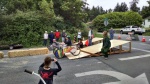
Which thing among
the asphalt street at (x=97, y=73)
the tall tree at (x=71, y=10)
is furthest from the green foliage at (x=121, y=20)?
the asphalt street at (x=97, y=73)

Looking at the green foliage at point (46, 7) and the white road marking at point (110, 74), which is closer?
the white road marking at point (110, 74)

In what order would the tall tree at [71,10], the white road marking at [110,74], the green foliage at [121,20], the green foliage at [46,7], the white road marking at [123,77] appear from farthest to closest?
the green foliage at [121,20] < the tall tree at [71,10] < the green foliage at [46,7] < the white road marking at [110,74] < the white road marking at [123,77]

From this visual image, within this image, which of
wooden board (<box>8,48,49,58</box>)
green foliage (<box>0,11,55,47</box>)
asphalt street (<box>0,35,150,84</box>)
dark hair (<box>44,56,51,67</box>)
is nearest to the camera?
dark hair (<box>44,56,51,67</box>)

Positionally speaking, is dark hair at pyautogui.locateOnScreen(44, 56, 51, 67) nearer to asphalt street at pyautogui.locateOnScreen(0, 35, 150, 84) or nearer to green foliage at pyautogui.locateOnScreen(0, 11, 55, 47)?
asphalt street at pyautogui.locateOnScreen(0, 35, 150, 84)

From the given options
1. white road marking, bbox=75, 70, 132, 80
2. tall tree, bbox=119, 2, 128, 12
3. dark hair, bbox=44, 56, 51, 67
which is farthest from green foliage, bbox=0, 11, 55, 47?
tall tree, bbox=119, 2, 128, 12

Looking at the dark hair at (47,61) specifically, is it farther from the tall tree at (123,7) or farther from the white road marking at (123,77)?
the tall tree at (123,7)

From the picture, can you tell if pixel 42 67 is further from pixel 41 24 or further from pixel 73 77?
pixel 41 24

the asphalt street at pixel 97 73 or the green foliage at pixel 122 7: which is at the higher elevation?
the green foliage at pixel 122 7

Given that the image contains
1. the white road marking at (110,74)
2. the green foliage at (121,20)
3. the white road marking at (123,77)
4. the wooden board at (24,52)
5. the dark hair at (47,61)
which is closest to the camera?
the dark hair at (47,61)

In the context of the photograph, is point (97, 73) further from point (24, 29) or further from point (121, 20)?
point (121, 20)

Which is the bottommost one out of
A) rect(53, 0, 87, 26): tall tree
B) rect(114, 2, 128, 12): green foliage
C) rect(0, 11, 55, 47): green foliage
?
rect(0, 11, 55, 47): green foliage

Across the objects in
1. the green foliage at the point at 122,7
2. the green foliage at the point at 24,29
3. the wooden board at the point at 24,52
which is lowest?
the wooden board at the point at 24,52

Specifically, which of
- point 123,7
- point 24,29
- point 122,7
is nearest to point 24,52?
point 24,29

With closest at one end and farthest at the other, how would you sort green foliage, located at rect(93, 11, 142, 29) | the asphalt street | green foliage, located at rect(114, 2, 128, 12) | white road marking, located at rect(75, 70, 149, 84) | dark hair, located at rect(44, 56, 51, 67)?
dark hair, located at rect(44, 56, 51, 67) → white road marking, located at rect(75, 70, 149, 84) → the asphalt street → green foliage, located at rect(93, 11, 142, 29) → green foliage, located at rect(114, 2, 128, 12)
